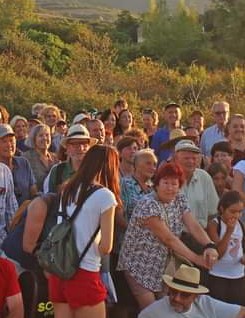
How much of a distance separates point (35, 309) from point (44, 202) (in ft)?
2.72

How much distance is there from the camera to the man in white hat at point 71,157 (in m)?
6.21

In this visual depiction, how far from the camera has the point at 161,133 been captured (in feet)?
31.2

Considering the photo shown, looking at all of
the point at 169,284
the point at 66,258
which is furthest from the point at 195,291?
the point at 66,258

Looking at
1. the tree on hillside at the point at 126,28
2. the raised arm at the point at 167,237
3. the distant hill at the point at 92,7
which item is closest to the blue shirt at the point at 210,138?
the raised arm at the point at 167,237

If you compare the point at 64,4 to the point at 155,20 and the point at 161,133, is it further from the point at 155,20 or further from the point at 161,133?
the point at 161,133

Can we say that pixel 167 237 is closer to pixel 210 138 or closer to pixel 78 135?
pixel 78 135

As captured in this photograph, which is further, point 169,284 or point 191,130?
point 191,130

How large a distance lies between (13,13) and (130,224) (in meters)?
40.4

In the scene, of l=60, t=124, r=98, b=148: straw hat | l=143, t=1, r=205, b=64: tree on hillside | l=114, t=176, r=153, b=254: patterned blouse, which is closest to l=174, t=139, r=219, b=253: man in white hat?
l=114, t=176, r=153, b=254: patterned blouse

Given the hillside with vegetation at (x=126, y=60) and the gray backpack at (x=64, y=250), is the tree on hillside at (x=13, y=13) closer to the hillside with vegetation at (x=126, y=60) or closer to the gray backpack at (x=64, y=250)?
the hillside with vegetation at (x=126, y=60)

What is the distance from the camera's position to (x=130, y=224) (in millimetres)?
5871

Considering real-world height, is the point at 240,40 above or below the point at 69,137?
above

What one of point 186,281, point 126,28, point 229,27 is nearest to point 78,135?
point 186,281

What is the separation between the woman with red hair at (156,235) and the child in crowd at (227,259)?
1.83 feet
